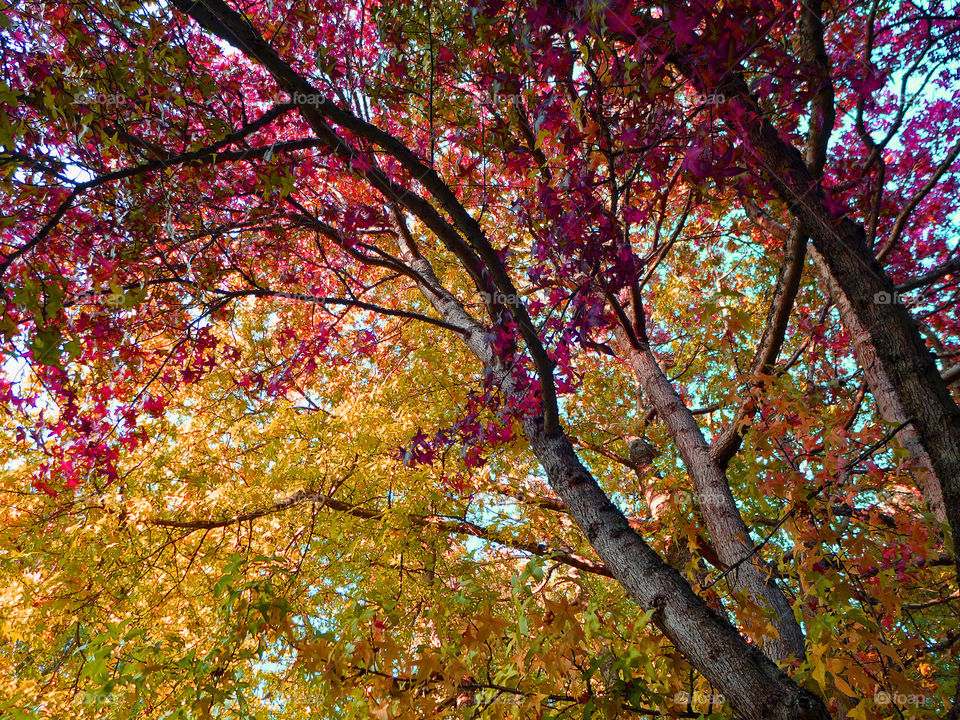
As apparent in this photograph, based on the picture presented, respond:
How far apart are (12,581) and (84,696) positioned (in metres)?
4.30

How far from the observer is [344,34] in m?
3.25

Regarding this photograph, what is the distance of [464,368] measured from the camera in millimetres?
6602

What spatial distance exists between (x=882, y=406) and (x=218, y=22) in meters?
4.88

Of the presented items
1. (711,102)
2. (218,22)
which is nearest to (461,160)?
(218,22)

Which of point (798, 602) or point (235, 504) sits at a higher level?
point (235, 504)

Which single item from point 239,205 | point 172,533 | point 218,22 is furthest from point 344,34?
point 172,533

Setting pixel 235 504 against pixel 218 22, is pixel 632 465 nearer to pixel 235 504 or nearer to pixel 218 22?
pixel 235 504

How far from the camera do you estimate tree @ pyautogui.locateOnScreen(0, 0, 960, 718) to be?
1886 millimetres

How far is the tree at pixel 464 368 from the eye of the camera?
189 cm

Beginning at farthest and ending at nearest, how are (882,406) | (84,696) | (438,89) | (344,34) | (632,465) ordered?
(632,465) < (882,406) < (438,89) < (344,34) < (84,696)

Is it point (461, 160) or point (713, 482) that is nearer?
point (713, 482)

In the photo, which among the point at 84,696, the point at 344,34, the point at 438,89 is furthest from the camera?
the point at 438,89

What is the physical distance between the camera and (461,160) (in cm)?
553

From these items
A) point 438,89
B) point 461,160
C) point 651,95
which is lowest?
point 651,95
